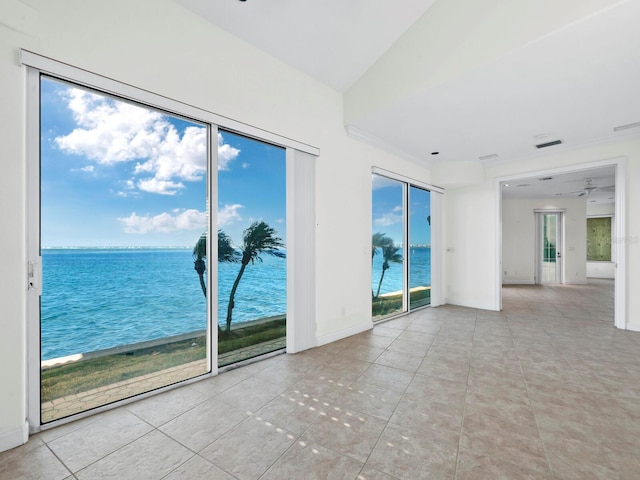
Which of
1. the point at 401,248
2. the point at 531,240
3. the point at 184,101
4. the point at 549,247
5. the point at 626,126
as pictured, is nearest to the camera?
the point at 184,101

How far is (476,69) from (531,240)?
9.20 meters

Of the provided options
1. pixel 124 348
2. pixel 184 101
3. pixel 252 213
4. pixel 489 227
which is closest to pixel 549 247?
pixel 489 227

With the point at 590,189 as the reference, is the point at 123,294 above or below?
below

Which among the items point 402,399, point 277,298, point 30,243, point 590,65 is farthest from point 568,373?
point 277,298

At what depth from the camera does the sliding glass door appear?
5.21 m

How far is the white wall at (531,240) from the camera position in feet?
30.5

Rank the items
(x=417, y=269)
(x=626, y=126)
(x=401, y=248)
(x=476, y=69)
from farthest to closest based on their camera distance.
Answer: (x=417, y=269)
(x=401, y=248)
(x=626, y=126)
(x=476, y=69)

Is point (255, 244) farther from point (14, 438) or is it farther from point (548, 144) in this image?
point (548, 144)

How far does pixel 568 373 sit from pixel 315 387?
2.57m

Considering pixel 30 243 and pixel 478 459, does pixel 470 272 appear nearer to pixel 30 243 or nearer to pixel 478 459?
pixel 478 459

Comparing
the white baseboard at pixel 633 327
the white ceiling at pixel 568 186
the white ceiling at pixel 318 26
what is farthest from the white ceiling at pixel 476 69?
the white baseboard at pixel 633 327

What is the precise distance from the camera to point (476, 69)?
8.64 ft

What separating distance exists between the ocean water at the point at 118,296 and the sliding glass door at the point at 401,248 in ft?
7.56

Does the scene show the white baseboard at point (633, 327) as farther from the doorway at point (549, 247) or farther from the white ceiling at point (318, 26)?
the doorway at point (549, 247)
